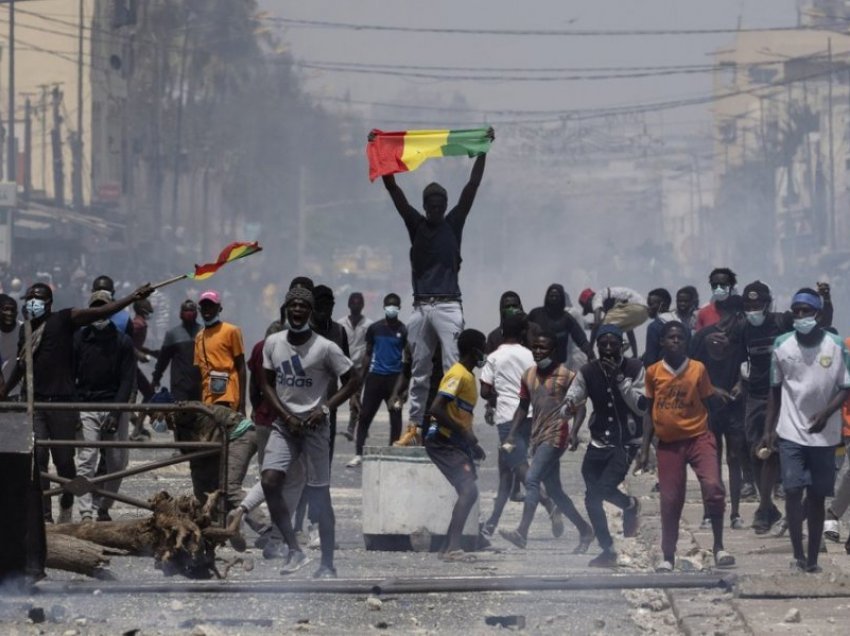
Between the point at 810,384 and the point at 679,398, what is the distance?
76 centimetres

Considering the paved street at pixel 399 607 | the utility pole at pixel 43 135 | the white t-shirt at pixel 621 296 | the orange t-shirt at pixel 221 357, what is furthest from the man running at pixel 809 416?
the utility pole at pixel 43 135

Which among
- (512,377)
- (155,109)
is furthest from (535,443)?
(155,109)

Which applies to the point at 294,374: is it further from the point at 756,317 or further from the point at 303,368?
the point at 756,317

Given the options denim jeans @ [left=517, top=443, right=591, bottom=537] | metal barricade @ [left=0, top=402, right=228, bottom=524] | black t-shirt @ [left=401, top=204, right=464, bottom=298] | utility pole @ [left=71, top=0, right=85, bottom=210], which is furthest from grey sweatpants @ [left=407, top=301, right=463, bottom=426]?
utility pole @ [left=71, top=0, right=85, bottom=210]

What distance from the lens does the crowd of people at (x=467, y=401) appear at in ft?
38.2

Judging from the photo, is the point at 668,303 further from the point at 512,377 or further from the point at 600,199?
the point at 600,199

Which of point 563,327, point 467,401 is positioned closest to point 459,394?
point 467,401

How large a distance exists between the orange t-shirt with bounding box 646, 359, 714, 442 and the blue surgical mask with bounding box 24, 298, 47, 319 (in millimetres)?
4039

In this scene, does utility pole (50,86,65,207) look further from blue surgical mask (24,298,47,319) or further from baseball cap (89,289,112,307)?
blue surgical mask (24,298,47,319)

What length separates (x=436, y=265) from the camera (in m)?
13.8

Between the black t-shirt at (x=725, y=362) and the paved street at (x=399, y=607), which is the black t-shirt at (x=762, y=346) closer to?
the black t-shirt at (x=725, y=362)

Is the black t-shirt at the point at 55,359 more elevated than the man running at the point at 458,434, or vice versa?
the black t-shirt at the point at 55,359

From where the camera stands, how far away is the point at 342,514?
15.9 meters

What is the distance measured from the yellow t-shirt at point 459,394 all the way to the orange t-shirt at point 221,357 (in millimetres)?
1693
